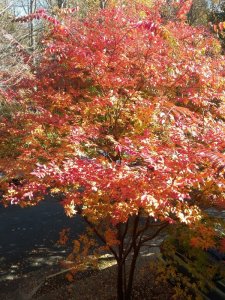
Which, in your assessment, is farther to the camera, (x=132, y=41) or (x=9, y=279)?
(x=9, y=279)

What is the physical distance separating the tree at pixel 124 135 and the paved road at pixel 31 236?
399 centimetres

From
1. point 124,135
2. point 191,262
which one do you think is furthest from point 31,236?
point 191,262

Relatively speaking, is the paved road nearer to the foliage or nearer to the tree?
the tree

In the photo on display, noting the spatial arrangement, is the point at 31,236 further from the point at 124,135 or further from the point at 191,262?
the point at 191,262

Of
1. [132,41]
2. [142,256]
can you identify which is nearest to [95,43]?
[132,41]

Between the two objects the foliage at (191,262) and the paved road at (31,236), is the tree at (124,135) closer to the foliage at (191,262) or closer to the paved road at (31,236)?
the foliage at (191,262)

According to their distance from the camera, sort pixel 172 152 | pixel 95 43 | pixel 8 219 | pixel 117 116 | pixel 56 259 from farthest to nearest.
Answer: pixel 8 219 → pixel 56 259 → pixel 95 43 → pixel 117 116 → pixel 172 152

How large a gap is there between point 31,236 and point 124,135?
25.6 feet

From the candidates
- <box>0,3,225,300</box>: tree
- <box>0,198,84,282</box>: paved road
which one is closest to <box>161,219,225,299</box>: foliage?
<box>0,3,225,300</box>: tree

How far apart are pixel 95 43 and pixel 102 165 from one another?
3.30 metres

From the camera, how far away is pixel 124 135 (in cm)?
646

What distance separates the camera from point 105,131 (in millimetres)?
6621

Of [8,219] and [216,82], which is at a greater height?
[216,82]

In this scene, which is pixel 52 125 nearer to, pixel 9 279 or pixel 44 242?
pixel 9 279
